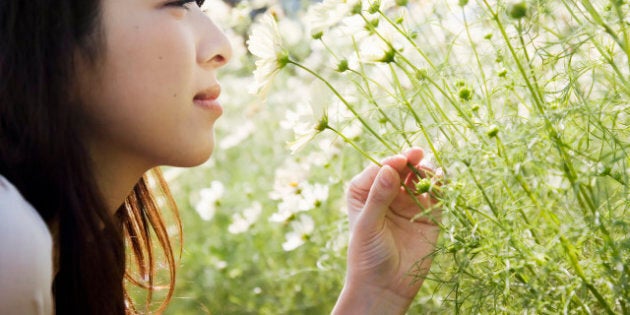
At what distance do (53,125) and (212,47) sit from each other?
19 cm

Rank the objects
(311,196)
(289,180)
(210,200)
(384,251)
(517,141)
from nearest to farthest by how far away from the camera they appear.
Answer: (517,141), (384,251), (311,196), (289,180), (210,200)

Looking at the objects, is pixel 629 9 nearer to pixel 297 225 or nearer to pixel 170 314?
pixel 297 225

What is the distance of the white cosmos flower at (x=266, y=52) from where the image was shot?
2.98ft

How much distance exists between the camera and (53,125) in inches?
34.1

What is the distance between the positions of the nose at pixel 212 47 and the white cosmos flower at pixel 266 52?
0.03 metres

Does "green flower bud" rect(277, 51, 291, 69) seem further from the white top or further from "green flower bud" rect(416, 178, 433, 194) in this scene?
the white top

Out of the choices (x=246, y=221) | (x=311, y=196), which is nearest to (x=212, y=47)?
(x=311, y=196)

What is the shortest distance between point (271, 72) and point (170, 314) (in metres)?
1.43

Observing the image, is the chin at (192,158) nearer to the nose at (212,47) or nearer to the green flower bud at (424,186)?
the nose at (212,47)

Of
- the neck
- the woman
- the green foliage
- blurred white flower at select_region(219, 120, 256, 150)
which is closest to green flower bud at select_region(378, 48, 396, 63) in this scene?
the green foliage

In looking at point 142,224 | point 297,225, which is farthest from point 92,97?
point 297,225

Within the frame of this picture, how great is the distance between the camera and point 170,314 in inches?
87.0

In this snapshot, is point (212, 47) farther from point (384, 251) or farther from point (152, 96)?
point (384, 251)

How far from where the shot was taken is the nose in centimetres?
92
